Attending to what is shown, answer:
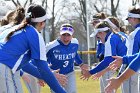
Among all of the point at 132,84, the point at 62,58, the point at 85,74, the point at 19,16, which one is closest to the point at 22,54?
the point at 19,16

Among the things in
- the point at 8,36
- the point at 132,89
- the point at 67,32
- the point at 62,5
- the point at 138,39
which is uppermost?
the point at 8,36

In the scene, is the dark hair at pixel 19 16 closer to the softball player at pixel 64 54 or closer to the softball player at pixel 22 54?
the softball player at pixel 22 54

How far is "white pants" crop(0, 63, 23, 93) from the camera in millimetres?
5293

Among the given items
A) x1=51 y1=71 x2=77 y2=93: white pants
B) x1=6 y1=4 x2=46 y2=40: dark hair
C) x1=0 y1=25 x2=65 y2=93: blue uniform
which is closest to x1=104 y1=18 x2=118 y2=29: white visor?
x1=51 y1=71 x2=77 y2=93: white pants

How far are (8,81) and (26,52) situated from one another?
1.41 ft

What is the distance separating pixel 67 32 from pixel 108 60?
4.12 feet

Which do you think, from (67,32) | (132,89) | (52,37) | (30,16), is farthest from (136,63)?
(52,37)

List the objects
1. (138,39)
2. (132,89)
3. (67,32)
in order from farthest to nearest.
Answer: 1. (67,32)
2. (132,89)
3. (138,39)

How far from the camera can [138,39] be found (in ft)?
20.5

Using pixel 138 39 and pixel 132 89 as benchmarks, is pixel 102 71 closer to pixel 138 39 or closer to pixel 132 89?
pixel 132 89

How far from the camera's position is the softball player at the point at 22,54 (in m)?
5.12

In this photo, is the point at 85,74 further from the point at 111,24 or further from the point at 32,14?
the point at 32,14

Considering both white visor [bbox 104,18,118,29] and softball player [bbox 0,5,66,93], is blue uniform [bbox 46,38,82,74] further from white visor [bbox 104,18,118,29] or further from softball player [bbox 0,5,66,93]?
softball player [bbox 0,5,66,93]

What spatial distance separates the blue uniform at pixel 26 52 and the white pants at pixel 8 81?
6cm
